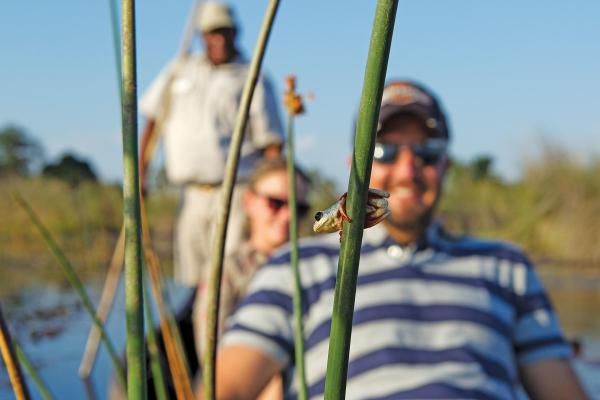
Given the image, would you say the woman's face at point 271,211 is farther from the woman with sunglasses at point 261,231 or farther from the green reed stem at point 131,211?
the green reed stem at point 131,211

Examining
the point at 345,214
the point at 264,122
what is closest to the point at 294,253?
the point at 345,214

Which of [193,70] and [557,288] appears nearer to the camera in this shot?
[193,70]

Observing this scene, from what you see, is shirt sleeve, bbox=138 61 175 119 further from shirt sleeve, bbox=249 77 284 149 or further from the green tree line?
the green tree line

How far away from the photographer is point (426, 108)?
1368 millimetres

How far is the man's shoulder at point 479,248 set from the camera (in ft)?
4.35

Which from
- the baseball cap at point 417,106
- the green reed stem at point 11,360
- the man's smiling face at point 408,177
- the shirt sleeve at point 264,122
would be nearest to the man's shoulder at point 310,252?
the man's smiling face at point 408,177

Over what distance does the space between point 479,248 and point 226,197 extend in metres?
1.05

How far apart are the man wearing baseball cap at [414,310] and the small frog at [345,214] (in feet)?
2.92

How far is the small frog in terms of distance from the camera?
0.80 feet

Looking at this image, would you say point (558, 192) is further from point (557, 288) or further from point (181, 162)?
point (181, 162)

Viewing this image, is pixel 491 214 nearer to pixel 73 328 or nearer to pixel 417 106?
pixel 73 328

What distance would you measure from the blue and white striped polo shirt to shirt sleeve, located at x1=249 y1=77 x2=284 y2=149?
132 centimetres

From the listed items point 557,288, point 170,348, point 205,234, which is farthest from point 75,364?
point 557,288

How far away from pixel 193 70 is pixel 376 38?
2.67 meters
